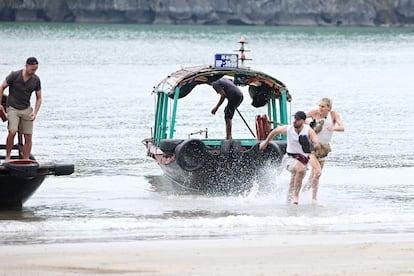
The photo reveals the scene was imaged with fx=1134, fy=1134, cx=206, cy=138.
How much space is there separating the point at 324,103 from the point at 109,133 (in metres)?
12.9

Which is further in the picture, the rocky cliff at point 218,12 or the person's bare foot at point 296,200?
the rocky cliff at point 218,12

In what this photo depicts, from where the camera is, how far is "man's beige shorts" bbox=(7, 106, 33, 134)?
1579cm

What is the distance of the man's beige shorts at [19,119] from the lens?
622 inches

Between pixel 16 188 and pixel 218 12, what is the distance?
13614 cm

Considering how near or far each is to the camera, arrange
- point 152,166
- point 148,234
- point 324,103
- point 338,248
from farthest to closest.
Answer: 1. point 152,166
2. point 324,103
3. point 148,234
4. point 338,248

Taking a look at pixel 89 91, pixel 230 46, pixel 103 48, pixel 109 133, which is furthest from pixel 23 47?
pixel 109 133

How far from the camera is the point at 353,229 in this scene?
48.1ft

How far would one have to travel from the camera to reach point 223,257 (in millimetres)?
12508

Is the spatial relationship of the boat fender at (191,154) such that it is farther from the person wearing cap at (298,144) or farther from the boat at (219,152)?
the person wearing cap at (298,144)

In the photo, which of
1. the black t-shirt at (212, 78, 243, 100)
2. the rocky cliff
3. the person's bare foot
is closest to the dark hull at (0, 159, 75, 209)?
the person's bare foot

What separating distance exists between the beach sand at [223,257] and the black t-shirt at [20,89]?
3051 millimetres

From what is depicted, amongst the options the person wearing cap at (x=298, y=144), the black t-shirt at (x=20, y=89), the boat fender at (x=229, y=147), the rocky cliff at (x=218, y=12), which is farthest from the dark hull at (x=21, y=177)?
the rocky cliff at (x=218, y=12)

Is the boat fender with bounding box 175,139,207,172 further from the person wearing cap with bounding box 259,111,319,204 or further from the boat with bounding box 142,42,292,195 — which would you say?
the person wearing cap with bounding box 259,111,319,204

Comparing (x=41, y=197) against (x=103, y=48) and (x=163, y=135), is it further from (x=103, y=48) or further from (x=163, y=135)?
(x=103, y=48)
